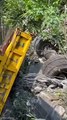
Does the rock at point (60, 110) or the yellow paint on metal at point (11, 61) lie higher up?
the yellow paint on metal at point (11, 61)

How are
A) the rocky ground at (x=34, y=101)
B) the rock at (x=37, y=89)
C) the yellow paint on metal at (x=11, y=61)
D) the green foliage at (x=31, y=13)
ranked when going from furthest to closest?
the green foliage at (x=31, y=13)
the rock at (x=37, y=89)
the yellow paint on metal at (x=11, y=61)
the rocky ground at (x=34, y=101)

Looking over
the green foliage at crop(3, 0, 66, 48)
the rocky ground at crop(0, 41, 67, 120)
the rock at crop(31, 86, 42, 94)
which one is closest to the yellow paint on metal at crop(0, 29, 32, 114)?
the rocky ground at crop(0, 41, 67, 120)

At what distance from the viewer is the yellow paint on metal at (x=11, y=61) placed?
5.74 meters

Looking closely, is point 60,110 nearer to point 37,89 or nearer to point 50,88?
point 50,88

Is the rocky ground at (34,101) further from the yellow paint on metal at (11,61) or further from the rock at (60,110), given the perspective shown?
the yellow paint on metal at (11,61)

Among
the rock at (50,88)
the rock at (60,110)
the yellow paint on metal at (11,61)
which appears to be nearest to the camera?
the rock at (60,110)

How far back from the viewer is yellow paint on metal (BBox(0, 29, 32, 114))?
5.74 metres

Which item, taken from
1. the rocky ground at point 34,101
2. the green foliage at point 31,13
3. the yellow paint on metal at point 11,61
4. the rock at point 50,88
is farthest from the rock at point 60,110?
the green foliage at point 31,13

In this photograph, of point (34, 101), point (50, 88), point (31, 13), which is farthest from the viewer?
point (31, 13)

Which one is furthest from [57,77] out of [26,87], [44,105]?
[44,105]

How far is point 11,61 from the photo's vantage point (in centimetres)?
593

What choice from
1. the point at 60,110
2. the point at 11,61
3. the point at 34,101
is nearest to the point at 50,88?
the point at 34,101

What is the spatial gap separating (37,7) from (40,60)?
1844mm

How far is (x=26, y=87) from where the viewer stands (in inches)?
261
